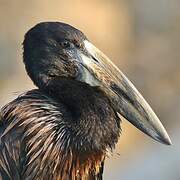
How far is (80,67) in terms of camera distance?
481 cm

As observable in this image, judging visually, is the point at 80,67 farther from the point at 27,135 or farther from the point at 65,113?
the point at 27,135

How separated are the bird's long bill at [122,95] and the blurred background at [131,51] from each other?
500 centimetres

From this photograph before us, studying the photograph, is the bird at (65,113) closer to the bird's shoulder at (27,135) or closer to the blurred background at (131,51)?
the bird's shoulder at (27,135)

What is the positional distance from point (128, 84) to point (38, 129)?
530 millimetres

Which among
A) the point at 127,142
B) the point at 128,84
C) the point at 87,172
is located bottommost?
the point at 127,142

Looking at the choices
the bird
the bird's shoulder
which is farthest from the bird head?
the bird's shoulder

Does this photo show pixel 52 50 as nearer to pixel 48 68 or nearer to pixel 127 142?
pixel 48 68

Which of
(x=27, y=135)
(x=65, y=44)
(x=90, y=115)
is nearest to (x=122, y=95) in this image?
(x=90, y=115)

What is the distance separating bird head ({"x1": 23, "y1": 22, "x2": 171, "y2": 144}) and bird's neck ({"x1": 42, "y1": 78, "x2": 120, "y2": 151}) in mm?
58

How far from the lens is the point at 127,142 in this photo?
11.0m

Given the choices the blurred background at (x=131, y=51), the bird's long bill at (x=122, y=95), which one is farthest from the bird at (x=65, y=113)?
the blurred background at (x=131, y=51)

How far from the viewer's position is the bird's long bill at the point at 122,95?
4805 millimetres

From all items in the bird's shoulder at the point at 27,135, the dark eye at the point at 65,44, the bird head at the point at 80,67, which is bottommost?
the bird's shoulder at the point at 27,135

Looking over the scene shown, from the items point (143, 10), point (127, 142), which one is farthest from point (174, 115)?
point (143, 10)
